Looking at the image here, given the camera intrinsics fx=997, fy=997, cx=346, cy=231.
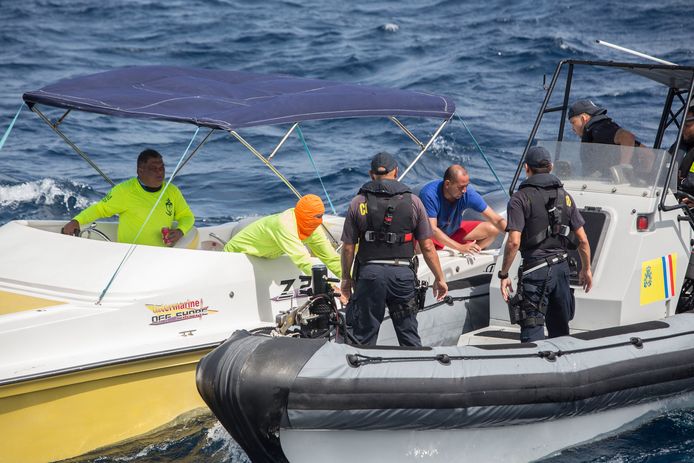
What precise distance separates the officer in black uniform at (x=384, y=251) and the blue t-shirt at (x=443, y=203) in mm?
1497

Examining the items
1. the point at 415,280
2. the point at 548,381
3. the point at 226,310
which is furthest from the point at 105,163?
the point at 548,381

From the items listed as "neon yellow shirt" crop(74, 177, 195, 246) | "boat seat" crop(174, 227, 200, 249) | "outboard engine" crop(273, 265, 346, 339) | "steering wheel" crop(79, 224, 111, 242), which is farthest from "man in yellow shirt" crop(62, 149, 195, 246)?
"outboard engine" crop(273, 265, 346, 339)

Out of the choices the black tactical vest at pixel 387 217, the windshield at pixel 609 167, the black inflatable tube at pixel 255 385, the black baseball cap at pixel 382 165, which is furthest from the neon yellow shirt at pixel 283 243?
the windshield at pixel 609 167

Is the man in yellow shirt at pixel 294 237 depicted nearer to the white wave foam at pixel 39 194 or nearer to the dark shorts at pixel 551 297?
the dark shorts at pixel 551 297

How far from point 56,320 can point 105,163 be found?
745 cm

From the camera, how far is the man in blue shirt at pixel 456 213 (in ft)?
25.3

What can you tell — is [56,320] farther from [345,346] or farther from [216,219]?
[216,219]

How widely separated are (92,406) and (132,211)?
1.72 m

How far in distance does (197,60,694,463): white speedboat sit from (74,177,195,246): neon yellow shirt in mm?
2031

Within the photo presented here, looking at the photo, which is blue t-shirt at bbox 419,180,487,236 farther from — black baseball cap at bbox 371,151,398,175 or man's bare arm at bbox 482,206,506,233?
black baseball cap at bbox 371,151,398,175

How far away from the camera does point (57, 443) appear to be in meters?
6.30

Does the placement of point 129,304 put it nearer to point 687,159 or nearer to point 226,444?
point 226,444

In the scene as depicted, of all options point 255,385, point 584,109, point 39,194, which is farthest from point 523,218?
point 39,194

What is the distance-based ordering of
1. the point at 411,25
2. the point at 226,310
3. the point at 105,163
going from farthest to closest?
the point at 411,25 → the point at 105,163 → the point at 226,310
